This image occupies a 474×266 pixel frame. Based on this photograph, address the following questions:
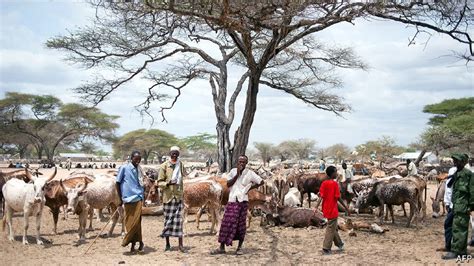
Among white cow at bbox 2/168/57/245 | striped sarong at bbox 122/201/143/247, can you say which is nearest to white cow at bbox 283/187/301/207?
striped sarong at bbox 122/201/143/247

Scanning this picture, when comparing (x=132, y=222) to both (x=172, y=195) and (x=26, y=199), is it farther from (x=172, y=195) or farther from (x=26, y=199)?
(x=26, y=199)

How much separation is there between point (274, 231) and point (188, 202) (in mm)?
2195

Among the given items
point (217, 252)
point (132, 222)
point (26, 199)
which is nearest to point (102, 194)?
point (26, 199)

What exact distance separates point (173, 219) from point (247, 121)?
23.6 feet

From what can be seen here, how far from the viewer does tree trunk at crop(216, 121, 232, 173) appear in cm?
1780

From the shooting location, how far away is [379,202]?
12.6 m

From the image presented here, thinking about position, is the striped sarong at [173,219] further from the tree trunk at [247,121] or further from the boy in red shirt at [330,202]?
the tree trunk at [247,121]

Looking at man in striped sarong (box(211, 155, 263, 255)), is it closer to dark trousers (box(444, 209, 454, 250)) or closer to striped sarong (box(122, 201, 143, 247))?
striped sarong (box(122, 201, 143, 247))

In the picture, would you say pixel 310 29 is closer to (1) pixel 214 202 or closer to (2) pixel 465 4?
(2) pixel 465 4

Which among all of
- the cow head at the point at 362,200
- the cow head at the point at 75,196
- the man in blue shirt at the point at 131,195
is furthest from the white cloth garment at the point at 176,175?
the cow head at the point at 362,200

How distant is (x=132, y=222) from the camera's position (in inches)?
340

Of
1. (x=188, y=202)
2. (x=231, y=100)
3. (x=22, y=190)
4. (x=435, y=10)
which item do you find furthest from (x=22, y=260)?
(x=231, y=100)

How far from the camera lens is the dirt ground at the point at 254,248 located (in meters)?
8.30

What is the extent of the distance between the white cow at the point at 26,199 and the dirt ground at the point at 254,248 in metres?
0.45
